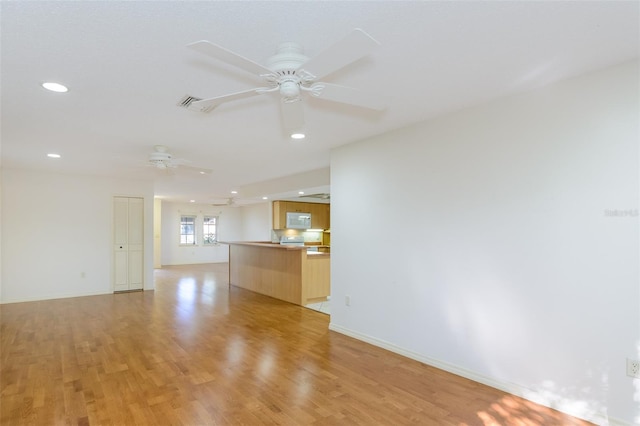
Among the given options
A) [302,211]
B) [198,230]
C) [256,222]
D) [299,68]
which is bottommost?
[198,230]

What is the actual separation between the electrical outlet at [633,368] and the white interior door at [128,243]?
7.64 metres

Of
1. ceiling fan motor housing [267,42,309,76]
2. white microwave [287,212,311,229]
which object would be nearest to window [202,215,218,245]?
white microwave [287,212,311,229]

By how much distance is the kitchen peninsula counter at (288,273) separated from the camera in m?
5.93

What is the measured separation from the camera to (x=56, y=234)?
Answer: 247 inches

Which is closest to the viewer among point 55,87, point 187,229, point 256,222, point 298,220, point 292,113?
point 292,113

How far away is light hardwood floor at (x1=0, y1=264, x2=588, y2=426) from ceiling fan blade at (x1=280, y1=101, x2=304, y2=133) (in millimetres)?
2078

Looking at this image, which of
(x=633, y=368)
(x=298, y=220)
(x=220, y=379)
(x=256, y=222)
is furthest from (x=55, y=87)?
(x=256, y=222)

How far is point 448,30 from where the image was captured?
1823mm

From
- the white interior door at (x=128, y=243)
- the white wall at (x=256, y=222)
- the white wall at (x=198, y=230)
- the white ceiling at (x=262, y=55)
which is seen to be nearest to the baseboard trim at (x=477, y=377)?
the white ceiling at (x=262, y=55)

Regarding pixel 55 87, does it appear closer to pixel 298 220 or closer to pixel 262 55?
pixel 262 55

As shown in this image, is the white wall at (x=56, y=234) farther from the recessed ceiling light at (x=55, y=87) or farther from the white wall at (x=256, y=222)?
the white wall at (x=256, y=222)

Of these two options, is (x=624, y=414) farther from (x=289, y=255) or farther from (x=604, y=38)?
(x=289, y=255)

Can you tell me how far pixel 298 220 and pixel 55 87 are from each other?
782cm

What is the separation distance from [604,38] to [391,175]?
203 cm
